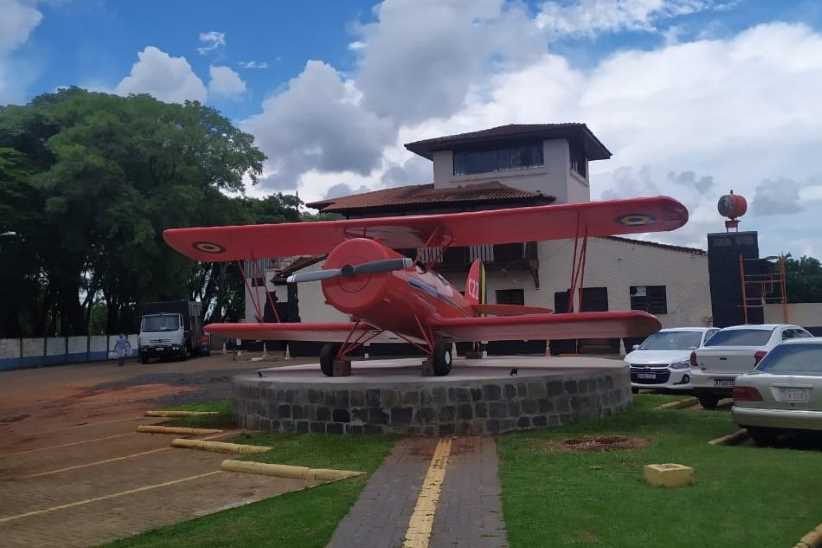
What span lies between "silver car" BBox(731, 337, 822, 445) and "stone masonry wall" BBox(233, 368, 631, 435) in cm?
288

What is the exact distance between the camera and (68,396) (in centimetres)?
2108

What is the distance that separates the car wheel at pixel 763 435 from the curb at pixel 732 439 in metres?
0.34

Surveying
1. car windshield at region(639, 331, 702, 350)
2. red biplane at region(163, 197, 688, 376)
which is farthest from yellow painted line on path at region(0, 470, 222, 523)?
car windshield at region(639, 331, 702, 350)

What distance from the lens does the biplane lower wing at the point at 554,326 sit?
11.1 metres

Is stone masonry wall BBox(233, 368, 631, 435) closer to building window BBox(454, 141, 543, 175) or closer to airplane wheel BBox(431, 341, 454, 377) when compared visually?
airplane wheel BBox(431, 341, 454, 377)

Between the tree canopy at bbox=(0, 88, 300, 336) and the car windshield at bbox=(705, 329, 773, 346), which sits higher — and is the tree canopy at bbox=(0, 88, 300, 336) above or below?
above

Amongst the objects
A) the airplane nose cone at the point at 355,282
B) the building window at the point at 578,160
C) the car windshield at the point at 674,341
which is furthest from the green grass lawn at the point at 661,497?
the building window at the point at 578,160

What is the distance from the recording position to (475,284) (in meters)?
17.9

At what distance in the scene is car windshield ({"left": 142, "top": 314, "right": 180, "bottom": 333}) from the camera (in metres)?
35.9

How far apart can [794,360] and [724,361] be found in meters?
3.67

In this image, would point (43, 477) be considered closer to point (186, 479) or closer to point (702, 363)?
point (186, 479)

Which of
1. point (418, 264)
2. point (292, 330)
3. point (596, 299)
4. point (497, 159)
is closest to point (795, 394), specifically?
point (418, 264)

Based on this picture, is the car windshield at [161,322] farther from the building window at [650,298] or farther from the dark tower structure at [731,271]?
the dark tower structure at [731,271]

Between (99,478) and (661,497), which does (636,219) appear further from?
(99,478)
